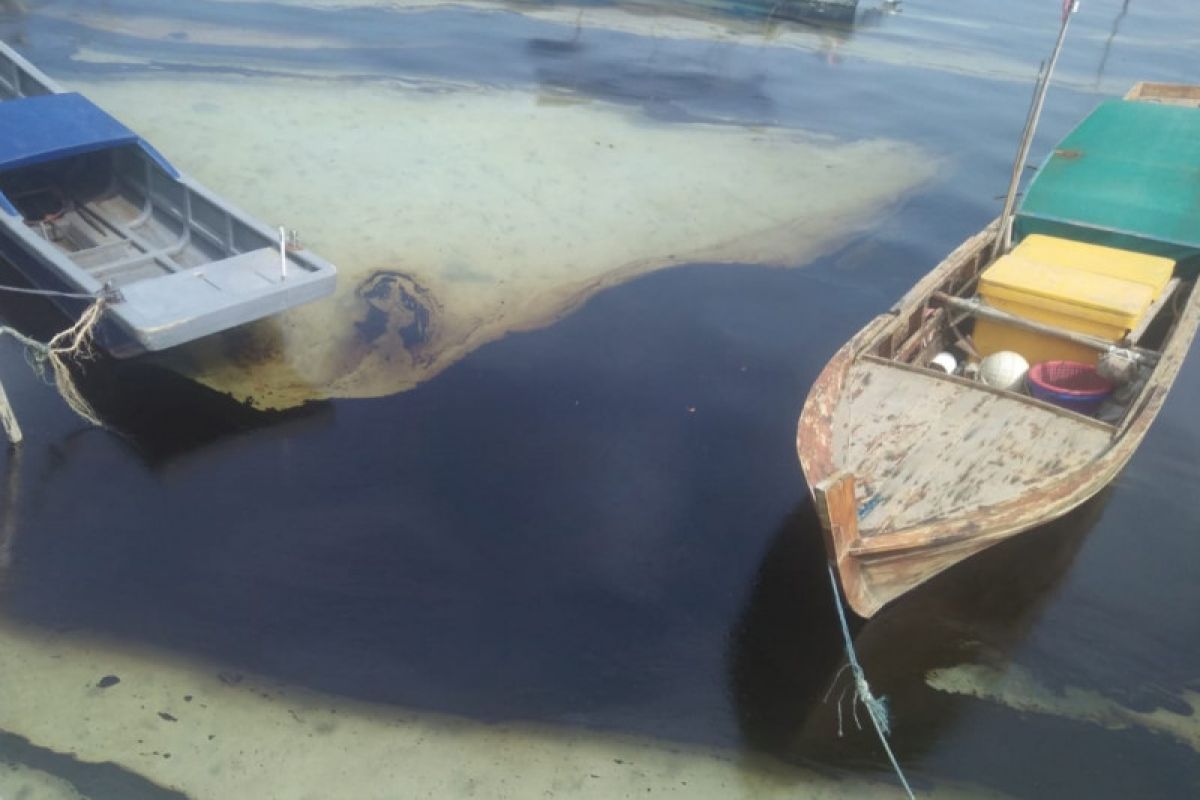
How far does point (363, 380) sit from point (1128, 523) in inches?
321

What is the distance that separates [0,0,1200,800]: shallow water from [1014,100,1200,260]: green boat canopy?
2099 mm

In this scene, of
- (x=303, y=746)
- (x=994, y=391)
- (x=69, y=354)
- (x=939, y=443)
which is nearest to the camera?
(x=303, y=746)

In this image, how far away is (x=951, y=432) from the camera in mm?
7453

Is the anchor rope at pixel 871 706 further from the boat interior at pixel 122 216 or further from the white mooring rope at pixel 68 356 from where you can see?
the boat interior at pixel 122 216

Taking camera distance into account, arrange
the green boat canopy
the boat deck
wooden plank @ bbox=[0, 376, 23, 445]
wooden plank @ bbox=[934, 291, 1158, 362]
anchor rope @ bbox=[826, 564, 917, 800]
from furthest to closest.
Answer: the green boat canopy → wooden plank @ bbox=[934, 291, 1158, 362] → wooden plank @ bbox=[0, 376, 23, 445] → the boat deck → anchor rope @ bbox=[826, 564, 917, 800]

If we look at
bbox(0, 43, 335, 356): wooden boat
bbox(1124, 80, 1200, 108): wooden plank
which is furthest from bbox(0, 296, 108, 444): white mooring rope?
bbox(1124, 80, 1200, 108): wooden plank

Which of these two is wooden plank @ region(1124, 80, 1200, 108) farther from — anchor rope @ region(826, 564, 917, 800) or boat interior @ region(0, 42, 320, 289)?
boat interior @ region(0, 42, 320, 289)

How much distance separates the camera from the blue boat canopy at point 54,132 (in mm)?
10227

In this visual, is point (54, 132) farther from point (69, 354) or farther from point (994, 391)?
point (994, 391)

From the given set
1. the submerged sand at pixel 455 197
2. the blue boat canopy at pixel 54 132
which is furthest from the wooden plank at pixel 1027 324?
the blue boat canopy at pixel 54 132

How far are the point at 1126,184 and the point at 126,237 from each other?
12.7 m

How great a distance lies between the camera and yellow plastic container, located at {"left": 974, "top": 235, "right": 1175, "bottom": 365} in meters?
8.68

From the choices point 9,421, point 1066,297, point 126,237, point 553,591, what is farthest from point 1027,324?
point 126,237

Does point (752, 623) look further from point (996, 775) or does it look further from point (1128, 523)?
point (1128, 523)
